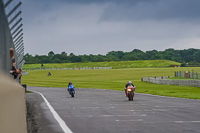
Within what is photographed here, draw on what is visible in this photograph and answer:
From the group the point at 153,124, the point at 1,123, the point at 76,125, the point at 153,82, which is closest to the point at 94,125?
the point at 76,125

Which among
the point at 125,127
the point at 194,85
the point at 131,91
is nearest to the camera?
the point at 125,127

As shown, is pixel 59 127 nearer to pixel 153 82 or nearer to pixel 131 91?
pixel 131 91

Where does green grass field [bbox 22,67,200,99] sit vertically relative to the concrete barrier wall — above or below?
below

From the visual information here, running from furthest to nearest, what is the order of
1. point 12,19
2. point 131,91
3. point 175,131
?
point 131,91 < point 175,131 < point 12,19

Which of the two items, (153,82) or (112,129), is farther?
(153,82)

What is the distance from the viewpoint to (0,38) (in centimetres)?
593

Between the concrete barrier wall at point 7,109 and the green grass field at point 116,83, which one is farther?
the green grass field at point 116,83

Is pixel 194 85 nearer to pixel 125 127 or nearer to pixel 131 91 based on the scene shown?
pixel 131 91

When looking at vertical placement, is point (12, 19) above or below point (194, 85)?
above

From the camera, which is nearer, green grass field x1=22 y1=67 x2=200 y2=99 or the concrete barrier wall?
the concrete barrier wall

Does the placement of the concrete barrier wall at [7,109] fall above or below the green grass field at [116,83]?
above

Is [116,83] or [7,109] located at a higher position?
[7,109]

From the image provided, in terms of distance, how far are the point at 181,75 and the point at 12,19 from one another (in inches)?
2542

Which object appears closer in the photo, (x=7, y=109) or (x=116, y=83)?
(x=7, y=109)
